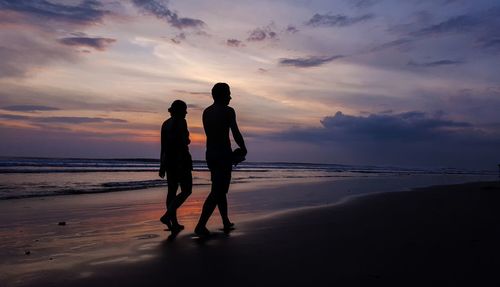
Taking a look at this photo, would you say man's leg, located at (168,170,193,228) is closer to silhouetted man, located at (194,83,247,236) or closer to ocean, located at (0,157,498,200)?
silhouetted man, located at (194,83,247,236)

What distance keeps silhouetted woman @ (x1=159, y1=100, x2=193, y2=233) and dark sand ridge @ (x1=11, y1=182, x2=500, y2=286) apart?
0.80 metres

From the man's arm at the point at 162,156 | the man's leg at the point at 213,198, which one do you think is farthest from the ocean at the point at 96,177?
the man's leg at the point at 213,198

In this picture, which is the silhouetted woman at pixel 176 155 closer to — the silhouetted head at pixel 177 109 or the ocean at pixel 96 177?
the silhouetted head at pixel 177 109

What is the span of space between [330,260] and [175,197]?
2797 mm

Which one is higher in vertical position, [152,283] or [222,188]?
[222,188]

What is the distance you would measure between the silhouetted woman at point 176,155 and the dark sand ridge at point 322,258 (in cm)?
80

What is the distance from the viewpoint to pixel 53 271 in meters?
3.60

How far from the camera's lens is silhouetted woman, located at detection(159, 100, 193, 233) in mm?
6082

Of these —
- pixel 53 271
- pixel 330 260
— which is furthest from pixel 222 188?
pixel 53 271

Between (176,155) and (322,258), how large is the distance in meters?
2.82

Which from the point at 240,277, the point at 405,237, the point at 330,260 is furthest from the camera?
the point at 405,237

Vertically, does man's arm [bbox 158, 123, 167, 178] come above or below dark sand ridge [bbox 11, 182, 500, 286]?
above

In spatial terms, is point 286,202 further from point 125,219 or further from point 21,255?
point 21,255

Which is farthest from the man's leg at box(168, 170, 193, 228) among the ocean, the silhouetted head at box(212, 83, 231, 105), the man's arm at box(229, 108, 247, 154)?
the ocean
